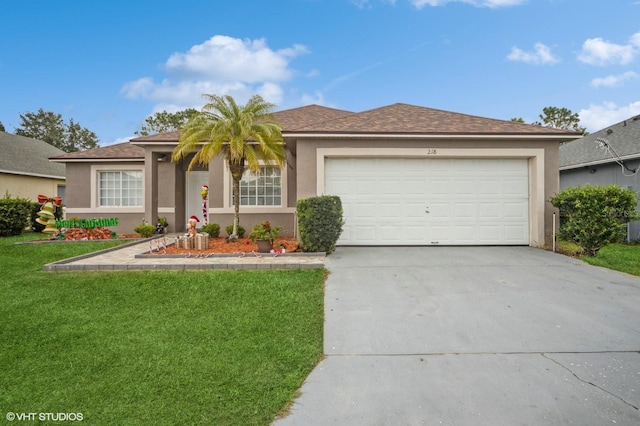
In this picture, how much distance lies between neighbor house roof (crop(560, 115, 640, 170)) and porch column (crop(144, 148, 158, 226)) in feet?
53.9

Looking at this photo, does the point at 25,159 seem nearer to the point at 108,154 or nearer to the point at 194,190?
the point at 108,154

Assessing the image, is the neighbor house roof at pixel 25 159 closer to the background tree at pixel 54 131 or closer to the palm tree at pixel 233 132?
the palm tree at pixel 233 132

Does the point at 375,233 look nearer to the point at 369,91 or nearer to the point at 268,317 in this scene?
the point at 268,317

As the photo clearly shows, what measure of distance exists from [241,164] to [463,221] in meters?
6.73

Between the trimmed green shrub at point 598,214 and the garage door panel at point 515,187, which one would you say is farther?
the garage door panel at point 515,187

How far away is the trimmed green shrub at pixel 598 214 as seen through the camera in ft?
25.1

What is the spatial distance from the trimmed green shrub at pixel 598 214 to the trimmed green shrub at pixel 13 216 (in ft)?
64.9

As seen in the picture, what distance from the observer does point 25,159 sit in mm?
19859

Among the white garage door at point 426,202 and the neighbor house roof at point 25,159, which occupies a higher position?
the neighbor house roof at point 25,159

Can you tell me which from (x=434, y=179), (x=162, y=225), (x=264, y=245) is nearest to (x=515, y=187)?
(x=434, y=179)

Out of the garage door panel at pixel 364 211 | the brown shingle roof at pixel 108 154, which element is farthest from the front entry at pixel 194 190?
the garage door panel at pixel 364 211

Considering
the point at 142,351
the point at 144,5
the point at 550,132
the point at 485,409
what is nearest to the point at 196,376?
the point at 142,351

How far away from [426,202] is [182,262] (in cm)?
670

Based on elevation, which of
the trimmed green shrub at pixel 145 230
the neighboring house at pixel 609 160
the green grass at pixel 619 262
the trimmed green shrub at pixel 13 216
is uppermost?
the neighboring house at pixel 609 160
